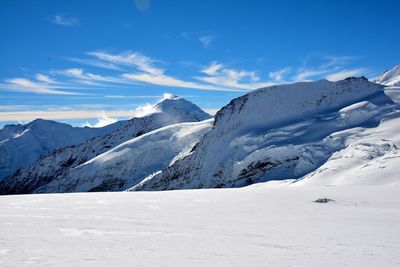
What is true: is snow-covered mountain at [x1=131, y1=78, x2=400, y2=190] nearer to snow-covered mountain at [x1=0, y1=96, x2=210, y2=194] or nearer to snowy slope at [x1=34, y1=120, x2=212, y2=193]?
snowy slope at [x1=34, y1=120, x2=212, y2=193]

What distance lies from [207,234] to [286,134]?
136ft

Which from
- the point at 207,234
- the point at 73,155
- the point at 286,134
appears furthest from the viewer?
the point at 73,155

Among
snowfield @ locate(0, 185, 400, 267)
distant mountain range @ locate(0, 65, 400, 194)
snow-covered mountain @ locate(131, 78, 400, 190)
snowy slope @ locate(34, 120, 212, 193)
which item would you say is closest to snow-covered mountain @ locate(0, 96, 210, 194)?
snowy slope @ locate(34, 120, 212, 193)

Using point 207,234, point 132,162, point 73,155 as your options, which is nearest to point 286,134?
point 207,234

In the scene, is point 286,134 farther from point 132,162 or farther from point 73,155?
point 73,155

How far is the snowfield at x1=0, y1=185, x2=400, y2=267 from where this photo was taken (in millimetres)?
8586

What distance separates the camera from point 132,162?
8881cm

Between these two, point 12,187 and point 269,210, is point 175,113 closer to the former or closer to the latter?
point 12,187

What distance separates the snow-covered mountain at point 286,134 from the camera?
42.1 m

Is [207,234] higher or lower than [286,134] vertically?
lower

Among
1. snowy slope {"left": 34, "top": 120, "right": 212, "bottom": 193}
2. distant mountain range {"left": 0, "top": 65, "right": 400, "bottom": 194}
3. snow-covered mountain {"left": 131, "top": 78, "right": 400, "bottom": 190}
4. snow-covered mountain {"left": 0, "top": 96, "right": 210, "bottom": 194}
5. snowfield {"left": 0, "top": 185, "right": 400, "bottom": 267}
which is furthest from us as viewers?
snow-covered mountain {"left": 0, "top": 96, "right": 210, "bottom": 194}

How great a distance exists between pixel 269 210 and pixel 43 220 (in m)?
9.91

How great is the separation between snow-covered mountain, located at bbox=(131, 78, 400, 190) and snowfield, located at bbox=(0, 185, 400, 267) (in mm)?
19692

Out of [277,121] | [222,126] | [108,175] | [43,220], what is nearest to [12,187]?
[108,175]
